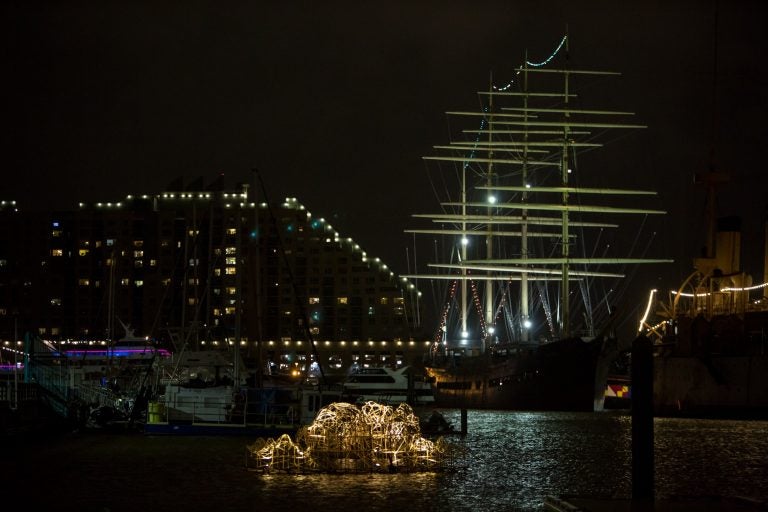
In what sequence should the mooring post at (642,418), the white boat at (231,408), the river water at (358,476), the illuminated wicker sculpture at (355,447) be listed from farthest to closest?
the white boat at (231,408) → the illuminated wicker sculpture at (355,447) → the river water at (358,476) → the mooring post at (642,418)

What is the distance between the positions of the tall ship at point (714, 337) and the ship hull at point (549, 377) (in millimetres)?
4116

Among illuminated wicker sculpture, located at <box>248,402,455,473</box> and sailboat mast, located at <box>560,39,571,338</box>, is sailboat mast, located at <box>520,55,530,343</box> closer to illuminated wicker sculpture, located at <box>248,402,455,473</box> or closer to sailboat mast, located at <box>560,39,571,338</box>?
sailboat mast, located at <box>560,39,571,338</box>

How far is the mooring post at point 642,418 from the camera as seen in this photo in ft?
64.6

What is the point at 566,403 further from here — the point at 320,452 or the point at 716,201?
the point at 320,452

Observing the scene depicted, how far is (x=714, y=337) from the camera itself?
6131 cm

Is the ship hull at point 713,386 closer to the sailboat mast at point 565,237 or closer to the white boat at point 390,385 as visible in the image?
the sailboat mast at point 565,237

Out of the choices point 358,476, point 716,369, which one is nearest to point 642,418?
point 358,476

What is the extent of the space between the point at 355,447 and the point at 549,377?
4277 centimetres

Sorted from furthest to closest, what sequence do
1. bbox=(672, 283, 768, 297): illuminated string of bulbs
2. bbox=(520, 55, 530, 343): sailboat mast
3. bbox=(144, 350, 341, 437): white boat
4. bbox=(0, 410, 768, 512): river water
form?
1. bbox=(520, 55, 530, 343): sailboat mast
2. bbox=(672, 283, 768, 297): illuminated string of bulbs
3. bbox=(144, 350, 341, 437): white boat
4. bbox=(0, 410, 768, 512): river water

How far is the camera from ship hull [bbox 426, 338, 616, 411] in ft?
229

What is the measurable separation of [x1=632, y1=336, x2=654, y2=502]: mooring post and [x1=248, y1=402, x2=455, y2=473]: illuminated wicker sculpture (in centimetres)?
1062

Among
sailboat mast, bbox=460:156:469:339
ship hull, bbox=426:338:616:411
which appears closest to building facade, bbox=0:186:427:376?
sailboat mast, bbox=460:156:469:339

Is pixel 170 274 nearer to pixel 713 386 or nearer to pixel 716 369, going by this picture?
pixel 713 386

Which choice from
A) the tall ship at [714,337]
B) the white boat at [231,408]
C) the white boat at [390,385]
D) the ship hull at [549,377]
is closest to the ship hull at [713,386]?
the tall ship at [714,337]
